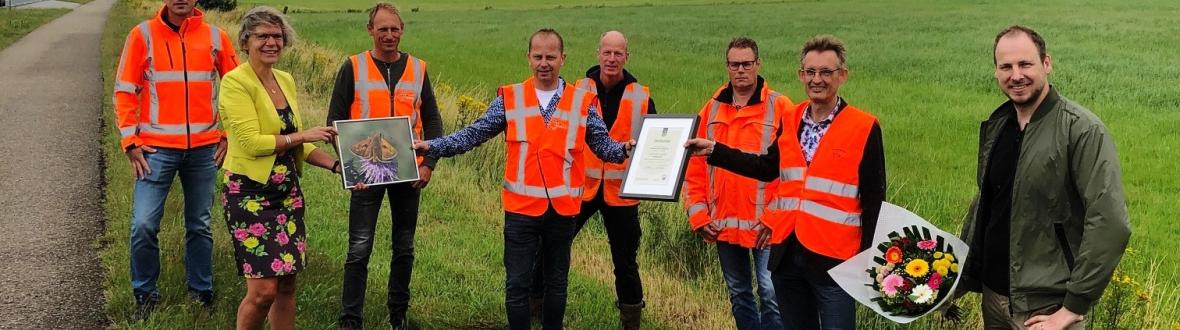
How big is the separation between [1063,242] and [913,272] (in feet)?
1.70

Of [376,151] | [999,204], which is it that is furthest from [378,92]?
[999,204]

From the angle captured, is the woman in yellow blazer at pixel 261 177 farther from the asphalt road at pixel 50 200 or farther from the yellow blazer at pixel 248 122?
the asphalt road at pixel 50 200

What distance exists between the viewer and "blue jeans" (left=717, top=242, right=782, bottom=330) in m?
Result: 4.23

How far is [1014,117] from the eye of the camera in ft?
9.75

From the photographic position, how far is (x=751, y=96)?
4.19m

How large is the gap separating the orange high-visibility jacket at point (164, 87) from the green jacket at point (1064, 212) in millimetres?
3834

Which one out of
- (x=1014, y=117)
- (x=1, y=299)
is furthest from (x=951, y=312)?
(x=1, y=299)

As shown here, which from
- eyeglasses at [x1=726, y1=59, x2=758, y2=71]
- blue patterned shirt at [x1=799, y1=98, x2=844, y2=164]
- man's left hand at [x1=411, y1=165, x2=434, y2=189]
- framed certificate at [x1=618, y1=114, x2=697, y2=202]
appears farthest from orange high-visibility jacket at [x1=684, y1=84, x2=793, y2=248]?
man's left hand at [x1=411, y1=165, x2=434, y2=189]

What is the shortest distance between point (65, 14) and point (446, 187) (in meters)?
36.9

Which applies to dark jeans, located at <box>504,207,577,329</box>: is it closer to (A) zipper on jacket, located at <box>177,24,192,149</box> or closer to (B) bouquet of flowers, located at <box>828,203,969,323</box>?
(B) bouquet of flowers, located at <box>828,203,969,323</box>

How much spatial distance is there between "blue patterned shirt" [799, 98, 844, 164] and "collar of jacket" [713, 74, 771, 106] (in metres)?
0.60

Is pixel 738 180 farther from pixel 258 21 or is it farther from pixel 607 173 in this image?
pixel 258 21

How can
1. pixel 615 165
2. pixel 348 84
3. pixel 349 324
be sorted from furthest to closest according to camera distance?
pixel 615 165 → pixel 349 324 → pixel 348 84

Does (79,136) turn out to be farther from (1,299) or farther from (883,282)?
(883,282)
